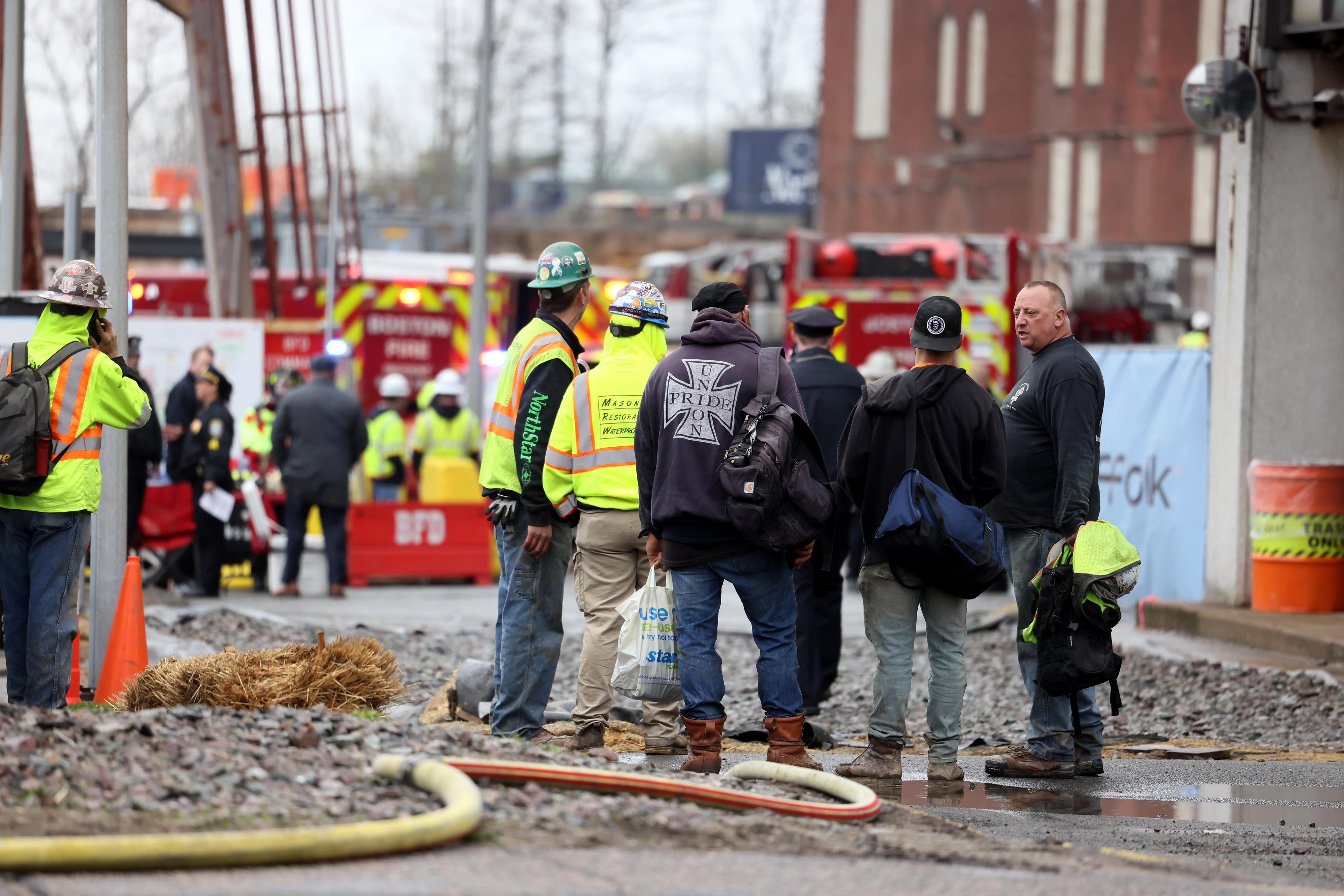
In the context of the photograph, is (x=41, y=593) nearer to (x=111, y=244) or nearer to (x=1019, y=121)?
(x=111, y=244)

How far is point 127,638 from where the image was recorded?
8.09m

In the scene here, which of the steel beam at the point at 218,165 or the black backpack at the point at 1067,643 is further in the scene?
the steel beam at the point at 218,165

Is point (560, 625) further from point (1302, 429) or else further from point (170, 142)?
point (170, 142)

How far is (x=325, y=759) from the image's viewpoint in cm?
526

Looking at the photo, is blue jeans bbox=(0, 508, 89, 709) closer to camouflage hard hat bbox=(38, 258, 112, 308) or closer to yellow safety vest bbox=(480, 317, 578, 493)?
camouflage hard hat bbox=(38, 258, 112, 308)

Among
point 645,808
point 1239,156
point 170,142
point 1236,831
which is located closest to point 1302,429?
point 1239,156

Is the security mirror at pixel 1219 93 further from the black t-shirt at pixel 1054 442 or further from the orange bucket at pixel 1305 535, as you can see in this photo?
the black t-shirt at pixel 1054 442

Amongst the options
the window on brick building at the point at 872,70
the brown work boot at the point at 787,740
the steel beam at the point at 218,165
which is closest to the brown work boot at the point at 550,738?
the brown work boot at the point at 787,740

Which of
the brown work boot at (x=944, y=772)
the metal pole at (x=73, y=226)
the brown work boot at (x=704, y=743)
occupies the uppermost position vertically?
the metal pole at (x=73, y=226)

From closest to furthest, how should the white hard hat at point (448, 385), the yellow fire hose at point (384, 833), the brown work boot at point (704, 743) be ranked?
the yellow fire hose at point (384, 833)
the brown work boot at point (704, 743)
the white hard hat at point (448, 385)

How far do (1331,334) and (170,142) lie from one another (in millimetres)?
48976

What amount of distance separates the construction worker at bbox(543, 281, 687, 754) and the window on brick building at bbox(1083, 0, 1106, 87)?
30974mm

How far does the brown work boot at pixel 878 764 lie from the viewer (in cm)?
662

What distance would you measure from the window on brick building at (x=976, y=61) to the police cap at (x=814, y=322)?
33842mm
